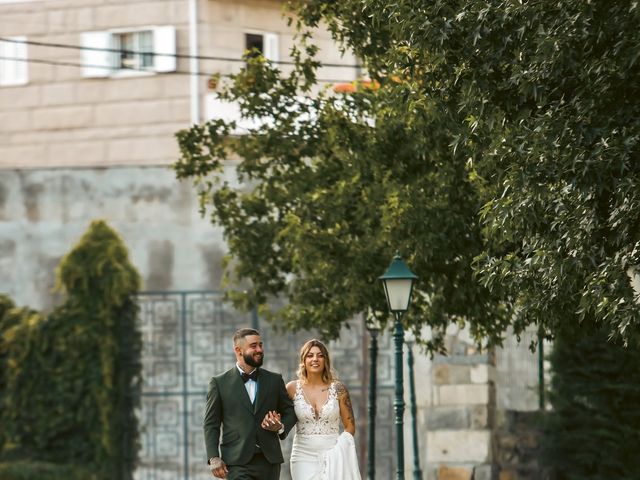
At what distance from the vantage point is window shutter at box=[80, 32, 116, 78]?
31.0 meters

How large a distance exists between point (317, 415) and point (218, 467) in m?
1.11

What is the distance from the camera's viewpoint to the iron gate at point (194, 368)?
24.5 metres

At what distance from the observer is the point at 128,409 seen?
2438 centimetres

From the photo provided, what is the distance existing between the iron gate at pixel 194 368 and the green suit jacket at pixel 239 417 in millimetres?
11002

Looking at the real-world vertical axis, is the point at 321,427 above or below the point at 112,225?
below

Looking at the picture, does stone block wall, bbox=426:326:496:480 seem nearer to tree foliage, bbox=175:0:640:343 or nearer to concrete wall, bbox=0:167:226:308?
tree foliage, bbox=175:0:640:343

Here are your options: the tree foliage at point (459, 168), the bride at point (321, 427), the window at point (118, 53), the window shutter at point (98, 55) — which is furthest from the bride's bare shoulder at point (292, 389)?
the window shutter at point (98, 55)

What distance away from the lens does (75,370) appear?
24.1 m

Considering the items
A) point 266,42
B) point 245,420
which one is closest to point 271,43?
point 266,42

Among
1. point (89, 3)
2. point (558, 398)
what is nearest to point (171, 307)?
point (558, 398)

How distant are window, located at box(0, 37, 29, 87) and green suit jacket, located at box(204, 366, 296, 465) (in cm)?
1892

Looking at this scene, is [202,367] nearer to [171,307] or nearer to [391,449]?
[171,307]

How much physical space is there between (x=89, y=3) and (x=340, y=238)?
13.7 meters

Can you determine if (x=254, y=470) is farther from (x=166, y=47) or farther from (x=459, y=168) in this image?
(x=166, y=47)
